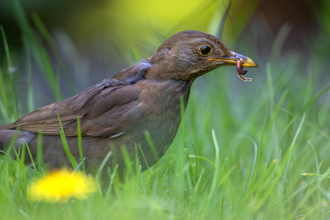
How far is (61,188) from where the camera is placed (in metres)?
2.12

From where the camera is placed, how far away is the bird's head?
100 inches

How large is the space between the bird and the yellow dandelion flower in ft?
1.12

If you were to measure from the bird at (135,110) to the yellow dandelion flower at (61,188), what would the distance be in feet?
1.12

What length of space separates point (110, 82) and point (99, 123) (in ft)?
1.04

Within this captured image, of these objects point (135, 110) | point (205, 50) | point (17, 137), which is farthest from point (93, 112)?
point (205, 50)

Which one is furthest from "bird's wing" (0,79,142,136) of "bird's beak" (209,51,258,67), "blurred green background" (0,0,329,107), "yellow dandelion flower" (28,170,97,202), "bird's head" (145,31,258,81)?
"blurred green background" (0,0,329,107)

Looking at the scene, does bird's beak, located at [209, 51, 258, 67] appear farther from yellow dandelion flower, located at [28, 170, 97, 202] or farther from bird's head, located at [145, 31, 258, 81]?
yellow dandelion flower, located at [28, 170, 97, 202]

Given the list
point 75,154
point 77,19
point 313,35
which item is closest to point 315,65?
point 313,35

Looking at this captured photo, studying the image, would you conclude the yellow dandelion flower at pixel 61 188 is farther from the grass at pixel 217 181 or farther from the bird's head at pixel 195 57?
the bird's head at pixel 195 57

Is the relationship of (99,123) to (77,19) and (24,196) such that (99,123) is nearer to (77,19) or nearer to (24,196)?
(24,196)

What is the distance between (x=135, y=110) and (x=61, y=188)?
684 mm

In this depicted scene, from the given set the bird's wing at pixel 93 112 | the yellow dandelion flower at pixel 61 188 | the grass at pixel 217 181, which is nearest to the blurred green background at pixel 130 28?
the grass at pixel 217 181

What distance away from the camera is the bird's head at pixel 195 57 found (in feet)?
8.35

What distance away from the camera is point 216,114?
3686 millimetres
